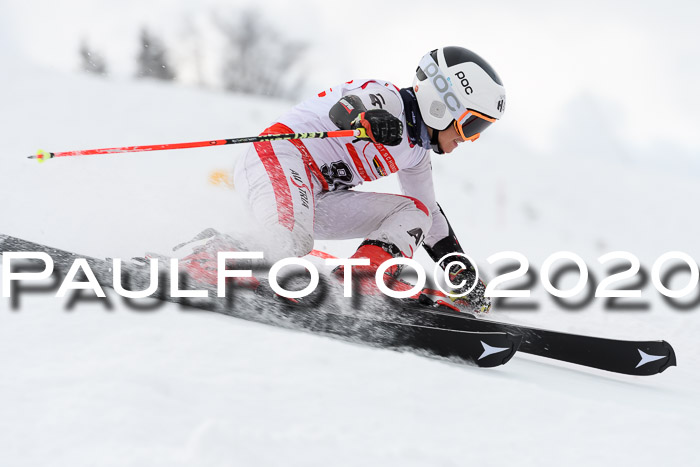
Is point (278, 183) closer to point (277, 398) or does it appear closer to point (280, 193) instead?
point (280, 193)

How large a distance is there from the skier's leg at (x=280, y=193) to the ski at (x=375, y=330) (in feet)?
1.20

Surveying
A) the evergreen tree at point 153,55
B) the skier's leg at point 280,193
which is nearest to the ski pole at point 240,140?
the skier's leg at point 280,193

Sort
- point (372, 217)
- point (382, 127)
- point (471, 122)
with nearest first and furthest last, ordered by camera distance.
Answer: point (382, 127) < point (471, 122) < point (372, 217)

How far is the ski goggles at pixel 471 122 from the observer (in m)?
2.95

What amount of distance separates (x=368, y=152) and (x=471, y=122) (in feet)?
1.63

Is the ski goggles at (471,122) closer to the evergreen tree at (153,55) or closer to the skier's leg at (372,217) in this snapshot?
the skier's leg at (372,217)

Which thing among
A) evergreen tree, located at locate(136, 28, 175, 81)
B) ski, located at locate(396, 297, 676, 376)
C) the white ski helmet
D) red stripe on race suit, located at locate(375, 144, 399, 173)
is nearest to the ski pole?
red stripe on race suit, located at locate(375, 144, 399, 173)

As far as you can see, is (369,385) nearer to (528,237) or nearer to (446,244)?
(446,244)

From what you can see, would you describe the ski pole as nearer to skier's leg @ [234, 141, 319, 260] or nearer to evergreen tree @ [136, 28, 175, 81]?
skier's leg @ [234, 141, 319, 260]

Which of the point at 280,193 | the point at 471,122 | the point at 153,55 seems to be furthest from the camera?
the point at 153,55

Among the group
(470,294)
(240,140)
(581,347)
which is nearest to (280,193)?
(240,140)

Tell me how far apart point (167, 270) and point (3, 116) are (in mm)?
7364

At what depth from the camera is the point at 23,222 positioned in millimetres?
4277

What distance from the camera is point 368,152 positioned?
3102 mm
